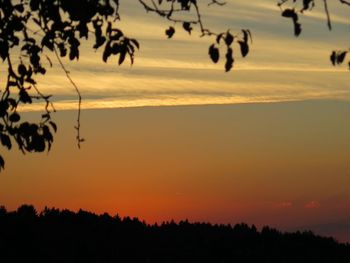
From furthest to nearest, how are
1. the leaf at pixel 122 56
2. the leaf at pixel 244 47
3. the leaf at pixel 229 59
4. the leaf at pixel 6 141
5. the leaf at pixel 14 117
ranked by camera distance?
the leaf at pixel 14 117, the leaf at pixel 6 141, the leaf at pixel 122 56, the leaf at pixel 229 59, the leaf at pixel 244 47

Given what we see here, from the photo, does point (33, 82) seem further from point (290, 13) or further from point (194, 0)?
point (290, 13)

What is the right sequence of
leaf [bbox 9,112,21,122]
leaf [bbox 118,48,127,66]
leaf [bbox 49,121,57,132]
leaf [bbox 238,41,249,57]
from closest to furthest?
1. leaf [bbox 238,41,249,57]
2. leaf [bbox 118,48,127,66]
3. leaf [bbox 49,121,57,132]
4. leaf [bbox 9,112,21,122]

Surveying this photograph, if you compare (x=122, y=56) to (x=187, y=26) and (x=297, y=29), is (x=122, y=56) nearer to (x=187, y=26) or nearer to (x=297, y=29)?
(x=187, y=26)

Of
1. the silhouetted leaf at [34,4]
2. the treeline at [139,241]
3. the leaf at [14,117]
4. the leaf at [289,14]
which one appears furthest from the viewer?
the treeline at [139,241]

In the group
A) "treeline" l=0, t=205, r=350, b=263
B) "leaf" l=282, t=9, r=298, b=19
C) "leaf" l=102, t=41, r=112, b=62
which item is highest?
"leaf" l=282, t=9, r=298, b=19

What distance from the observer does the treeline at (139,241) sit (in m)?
16.5

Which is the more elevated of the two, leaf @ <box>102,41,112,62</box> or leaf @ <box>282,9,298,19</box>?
leaf @ <box>282,9,298,19</box>

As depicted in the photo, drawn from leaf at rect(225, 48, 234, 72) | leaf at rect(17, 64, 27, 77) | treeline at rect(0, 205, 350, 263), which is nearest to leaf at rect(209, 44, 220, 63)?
leaf at rect(225, 48, 234, 72)

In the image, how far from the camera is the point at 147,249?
56.4 ft

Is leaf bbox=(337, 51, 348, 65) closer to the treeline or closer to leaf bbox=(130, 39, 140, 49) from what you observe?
leaf bbox=(130, 39, 140, 49)

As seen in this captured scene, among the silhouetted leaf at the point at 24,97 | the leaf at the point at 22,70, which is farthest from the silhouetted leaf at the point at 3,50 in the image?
the leaf at the point at 22,70

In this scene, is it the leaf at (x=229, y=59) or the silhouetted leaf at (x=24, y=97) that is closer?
the leaf at (x=229, y=59)

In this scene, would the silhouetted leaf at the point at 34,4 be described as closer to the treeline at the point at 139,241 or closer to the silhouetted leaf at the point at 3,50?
the silhouetted leaf at the point at 3,50

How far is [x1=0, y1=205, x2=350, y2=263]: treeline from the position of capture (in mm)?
16453
